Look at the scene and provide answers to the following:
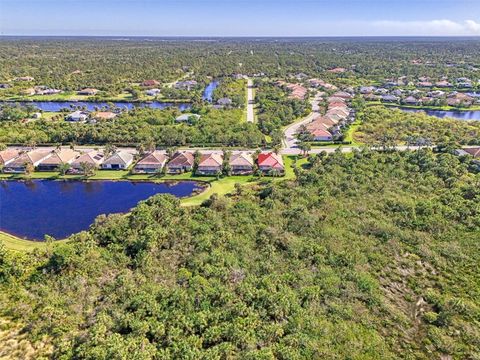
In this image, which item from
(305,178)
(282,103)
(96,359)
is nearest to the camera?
(96,359)

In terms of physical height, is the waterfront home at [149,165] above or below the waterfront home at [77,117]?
below

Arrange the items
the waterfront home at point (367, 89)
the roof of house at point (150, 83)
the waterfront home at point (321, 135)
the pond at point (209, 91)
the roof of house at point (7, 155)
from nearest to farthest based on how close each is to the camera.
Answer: the roof of house at point (7, 155)
the waterfront home at point (321, 135)
the pond at point (209, 91)
the waterfront home at point (367, 89)
the roof of house at point (150, 83)

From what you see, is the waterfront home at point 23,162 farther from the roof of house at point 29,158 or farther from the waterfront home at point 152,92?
the waterfront home at point 152,92

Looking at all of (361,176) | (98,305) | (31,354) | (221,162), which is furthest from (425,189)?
(31,354)

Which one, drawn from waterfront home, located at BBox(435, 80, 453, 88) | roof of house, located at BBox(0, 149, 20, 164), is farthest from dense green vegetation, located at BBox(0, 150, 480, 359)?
waterfront home, located at BBox(435, 80, 453, 88)

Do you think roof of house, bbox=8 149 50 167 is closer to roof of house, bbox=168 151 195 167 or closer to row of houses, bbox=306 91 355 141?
roof of house, bbox=168 151 195 167

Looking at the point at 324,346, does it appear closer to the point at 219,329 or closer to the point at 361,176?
the point at 219,329

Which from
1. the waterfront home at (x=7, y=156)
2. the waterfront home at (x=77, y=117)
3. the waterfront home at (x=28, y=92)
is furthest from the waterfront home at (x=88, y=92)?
the waterfront home at (x=7, y=156)
